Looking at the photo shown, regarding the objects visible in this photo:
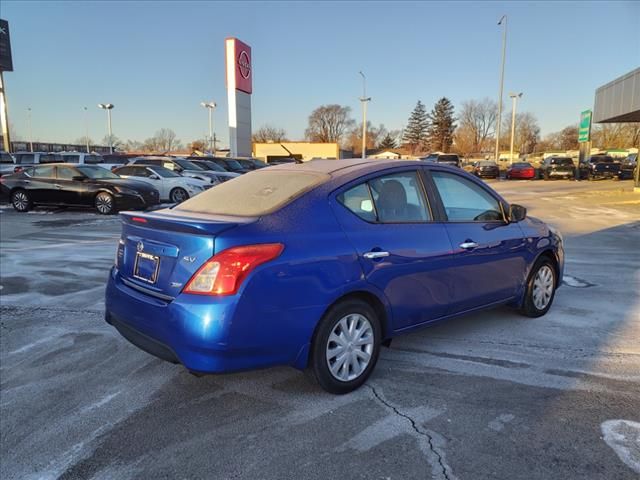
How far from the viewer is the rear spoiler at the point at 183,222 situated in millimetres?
2959

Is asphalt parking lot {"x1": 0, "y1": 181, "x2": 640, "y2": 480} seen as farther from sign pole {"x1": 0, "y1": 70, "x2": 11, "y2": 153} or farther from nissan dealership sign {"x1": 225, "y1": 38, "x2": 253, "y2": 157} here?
sign pole {"x1": 0, "y1": 70, "x2": 11, "y2": 153}

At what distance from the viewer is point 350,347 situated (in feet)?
11.2

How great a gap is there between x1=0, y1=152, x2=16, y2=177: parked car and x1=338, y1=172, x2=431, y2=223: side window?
63.2 feet

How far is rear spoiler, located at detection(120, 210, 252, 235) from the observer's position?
296 cm

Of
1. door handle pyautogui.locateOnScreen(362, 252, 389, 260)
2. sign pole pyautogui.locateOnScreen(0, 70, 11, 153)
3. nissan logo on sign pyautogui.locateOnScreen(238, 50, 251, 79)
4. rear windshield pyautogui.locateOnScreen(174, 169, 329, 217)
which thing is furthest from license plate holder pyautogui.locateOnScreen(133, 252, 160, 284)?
sign pole pyautogui.locateOnScreen(0, 70, 11, 153)

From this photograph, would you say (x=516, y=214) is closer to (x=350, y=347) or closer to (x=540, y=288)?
(x=540, y=288)

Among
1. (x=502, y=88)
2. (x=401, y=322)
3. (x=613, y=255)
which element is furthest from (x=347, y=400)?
(x=502, y=88)

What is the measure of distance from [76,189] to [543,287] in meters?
13.7

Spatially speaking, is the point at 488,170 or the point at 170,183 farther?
the point at 488,170

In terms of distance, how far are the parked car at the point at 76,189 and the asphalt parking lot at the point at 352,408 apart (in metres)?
9.54

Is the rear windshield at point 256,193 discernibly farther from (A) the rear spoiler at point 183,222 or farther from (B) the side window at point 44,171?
(B) the side window at point 44,171

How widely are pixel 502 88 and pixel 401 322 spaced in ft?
141

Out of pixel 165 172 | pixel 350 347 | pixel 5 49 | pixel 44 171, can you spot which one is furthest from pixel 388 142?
pixel 350 347

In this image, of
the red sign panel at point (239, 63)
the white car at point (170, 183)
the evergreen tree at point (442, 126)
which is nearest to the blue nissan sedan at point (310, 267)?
the white car at point (170, 183)
